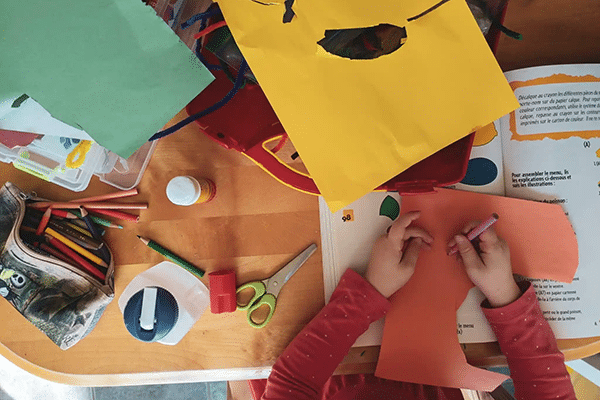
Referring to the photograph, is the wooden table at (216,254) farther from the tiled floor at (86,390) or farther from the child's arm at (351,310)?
the tiled floor at (86,390)

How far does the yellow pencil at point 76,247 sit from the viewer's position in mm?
511

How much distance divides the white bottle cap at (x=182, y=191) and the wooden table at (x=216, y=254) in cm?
5

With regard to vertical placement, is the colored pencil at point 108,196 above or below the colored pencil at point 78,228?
A: above

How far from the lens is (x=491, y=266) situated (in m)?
0.50

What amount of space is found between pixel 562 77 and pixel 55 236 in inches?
27.6

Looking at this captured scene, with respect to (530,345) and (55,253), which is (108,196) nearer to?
(55,253)

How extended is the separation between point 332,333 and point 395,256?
0.43ft

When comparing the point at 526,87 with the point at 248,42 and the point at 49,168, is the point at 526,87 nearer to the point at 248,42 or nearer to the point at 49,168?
the point at 248,42

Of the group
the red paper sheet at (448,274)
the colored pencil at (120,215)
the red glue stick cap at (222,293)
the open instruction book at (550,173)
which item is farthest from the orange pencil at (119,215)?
the red paper sheet at (448,274)

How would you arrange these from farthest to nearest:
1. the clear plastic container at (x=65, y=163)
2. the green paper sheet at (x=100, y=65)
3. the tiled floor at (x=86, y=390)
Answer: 1. the tiled floor at (x=86, y=390)
2. the clear plastic container at (x=65, y=163)
3. the green paper sheet at (x=100, y=65)

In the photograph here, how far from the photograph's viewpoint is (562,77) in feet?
1.71

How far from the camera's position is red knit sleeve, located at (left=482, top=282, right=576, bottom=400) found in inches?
19.5

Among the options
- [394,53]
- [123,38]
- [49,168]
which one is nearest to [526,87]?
[394,53]

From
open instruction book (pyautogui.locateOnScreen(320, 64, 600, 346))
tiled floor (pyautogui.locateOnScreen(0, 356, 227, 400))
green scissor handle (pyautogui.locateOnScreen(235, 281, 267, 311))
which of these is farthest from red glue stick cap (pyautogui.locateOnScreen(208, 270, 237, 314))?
tiled floor (pyautogui.locateOnScreen(0, 356, 227, 400))
